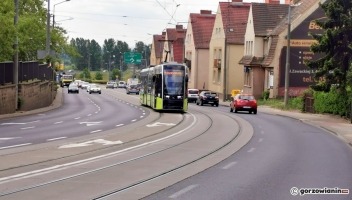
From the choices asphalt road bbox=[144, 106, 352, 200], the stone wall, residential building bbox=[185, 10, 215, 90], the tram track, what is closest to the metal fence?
the stone wall

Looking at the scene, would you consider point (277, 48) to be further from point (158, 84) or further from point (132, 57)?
point (132, 57)

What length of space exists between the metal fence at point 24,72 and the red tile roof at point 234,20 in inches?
1014

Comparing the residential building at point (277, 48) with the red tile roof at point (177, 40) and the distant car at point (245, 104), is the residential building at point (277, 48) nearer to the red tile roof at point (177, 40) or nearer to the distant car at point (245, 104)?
the distant car at point (245, 104)

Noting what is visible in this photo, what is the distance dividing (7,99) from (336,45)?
20935mm

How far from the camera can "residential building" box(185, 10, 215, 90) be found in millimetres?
99438

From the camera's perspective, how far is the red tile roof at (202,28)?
9969 centimetres

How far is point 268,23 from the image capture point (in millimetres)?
73062

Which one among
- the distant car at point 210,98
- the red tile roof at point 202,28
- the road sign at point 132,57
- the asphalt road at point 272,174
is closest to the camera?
the asphalt road at point 272,174

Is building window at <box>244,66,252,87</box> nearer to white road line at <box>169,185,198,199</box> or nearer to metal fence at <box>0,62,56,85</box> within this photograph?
metal fence at <box>0,62,56,85</box>

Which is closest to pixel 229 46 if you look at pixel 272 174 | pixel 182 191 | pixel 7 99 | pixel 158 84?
pixel 158 84

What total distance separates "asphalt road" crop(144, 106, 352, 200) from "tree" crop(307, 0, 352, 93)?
18.8m

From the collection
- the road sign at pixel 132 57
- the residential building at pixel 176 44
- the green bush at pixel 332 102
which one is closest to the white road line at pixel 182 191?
the green bush at pixel 332 102

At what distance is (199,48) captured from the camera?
99.1 meters

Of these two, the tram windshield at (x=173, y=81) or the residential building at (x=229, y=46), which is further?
the residential building at (x=229, y=46)
